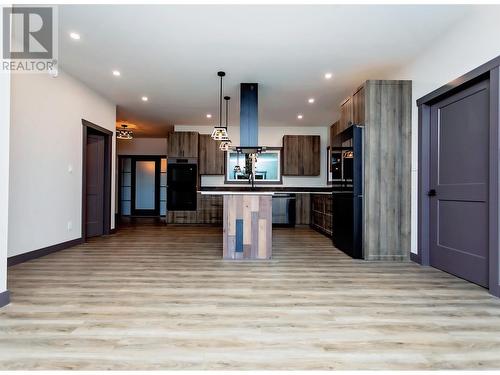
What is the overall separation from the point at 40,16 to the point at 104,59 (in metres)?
0.95

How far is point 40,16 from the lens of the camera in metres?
2.89

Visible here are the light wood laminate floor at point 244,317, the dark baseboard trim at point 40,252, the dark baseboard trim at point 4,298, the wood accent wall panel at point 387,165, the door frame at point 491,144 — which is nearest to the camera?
the light wood laminate floor at point 244,317

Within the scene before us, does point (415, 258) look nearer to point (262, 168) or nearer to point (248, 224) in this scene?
point (248, 224)

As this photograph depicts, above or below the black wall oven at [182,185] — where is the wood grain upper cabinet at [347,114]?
above

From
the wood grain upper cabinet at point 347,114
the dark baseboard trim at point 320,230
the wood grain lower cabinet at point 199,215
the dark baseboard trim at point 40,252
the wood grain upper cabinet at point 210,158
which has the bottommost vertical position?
the dark baseboard trim at point 320,230

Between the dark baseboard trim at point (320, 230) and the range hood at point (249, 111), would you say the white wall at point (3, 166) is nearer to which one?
the range hood at point (249, 111)

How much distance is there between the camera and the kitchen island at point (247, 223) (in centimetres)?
382

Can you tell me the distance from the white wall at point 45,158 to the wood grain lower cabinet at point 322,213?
4643 mm

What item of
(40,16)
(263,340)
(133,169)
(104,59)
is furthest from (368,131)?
(133,169)

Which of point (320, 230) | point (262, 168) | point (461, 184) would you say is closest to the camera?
point (461, 184)

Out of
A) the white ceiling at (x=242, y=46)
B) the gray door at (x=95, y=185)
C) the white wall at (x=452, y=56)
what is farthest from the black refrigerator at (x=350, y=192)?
the gray door at (x=95, y=185)

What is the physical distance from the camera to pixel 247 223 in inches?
151

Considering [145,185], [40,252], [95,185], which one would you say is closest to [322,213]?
[95,185]

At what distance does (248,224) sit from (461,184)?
2518mm
